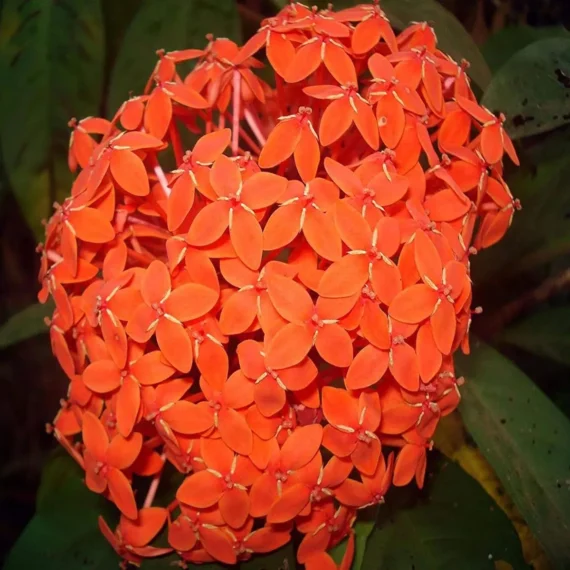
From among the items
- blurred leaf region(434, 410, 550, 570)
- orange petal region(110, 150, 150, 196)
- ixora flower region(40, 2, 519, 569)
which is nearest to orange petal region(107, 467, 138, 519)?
ixora flower region(40, 2, 519, 569)

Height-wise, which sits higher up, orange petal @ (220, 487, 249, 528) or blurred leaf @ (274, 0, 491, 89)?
blurred leaf @ (274, 0, 491, 89)

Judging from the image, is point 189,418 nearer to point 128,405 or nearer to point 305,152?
point 128,405

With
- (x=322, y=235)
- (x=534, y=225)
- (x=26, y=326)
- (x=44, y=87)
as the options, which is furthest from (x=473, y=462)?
(x=44, y=87)

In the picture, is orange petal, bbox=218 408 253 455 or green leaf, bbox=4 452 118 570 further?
green leaf, bbox=4 452 118 570

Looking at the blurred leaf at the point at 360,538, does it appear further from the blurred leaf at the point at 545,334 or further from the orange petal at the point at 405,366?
the blurred leaf at the point at 545,334

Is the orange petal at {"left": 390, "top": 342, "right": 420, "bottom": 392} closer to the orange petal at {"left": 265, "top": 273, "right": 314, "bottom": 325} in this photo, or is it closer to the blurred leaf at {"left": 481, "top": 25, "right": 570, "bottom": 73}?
the orange petal at {"left": 265, "top": 273, "right": 314, "bottom": 325}

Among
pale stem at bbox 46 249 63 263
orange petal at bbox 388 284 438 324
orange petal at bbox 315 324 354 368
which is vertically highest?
orange petal at bbox 388 284 438 324
